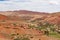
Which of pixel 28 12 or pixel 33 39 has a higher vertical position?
pixel 33 39

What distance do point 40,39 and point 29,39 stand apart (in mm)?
1480

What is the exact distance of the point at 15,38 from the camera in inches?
887

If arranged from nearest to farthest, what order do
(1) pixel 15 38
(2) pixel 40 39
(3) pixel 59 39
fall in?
(1) pixel 15 38 → (2) pixel 40 39 → (3) pixel 59 39

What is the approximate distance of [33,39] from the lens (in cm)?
2381

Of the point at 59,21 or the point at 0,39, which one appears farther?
the point at 59,21

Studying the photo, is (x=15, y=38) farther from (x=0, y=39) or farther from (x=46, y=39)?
(x=46, y=39)

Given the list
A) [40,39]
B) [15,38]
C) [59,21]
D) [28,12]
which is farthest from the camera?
[28,12]

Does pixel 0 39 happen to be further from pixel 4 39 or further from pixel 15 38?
pixel 15 38

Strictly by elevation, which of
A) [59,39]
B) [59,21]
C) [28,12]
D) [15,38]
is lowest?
[28,12]

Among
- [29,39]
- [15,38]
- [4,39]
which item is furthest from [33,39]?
[4,39]

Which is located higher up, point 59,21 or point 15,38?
point 15,38

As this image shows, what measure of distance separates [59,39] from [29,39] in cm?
475

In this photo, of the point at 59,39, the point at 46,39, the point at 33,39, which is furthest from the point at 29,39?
the point at 59,39

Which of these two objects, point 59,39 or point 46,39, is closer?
point 46,39
